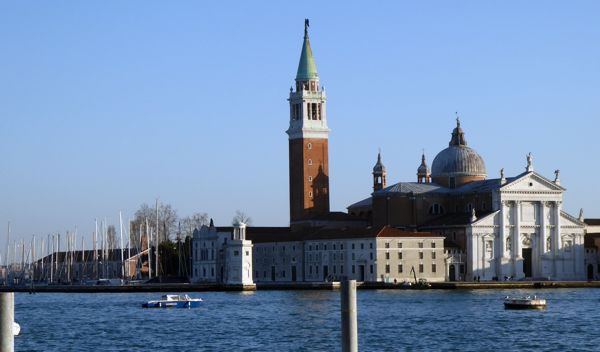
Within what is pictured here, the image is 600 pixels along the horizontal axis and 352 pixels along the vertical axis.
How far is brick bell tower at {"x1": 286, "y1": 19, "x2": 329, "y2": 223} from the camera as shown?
93000 mm

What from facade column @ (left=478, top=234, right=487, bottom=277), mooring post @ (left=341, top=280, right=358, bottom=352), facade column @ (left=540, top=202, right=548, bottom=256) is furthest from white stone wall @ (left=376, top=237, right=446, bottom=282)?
mooring post @ (left=341, top=280, right=358, bottom=352)

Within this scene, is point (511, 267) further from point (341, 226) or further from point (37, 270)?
point (37, 270)

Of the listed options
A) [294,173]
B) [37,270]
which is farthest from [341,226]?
[37,270]

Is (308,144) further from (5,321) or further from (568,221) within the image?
(5,321)

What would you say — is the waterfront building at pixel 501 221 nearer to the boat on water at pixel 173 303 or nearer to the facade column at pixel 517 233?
the facade column at pixel 517 233

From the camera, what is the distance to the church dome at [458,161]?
94325mm

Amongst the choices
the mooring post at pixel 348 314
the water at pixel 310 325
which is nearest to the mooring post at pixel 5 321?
the mooring post at pixel 348 314

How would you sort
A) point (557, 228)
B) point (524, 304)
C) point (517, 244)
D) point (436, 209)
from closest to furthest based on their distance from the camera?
point (524, 304) < point (517, 244) < point (557, 228) < point (436, 209)

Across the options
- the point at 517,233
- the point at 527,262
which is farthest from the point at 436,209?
the point at 527,262

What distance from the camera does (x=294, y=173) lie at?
3684 inches

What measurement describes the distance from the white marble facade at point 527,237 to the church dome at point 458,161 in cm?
802

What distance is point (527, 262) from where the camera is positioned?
8769 centimetres

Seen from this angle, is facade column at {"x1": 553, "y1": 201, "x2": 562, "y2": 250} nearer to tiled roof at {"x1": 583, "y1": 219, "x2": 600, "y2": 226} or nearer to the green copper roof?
tiled roof at {"x1": 583, "y1": 219, "x2": 600, "y2": 226}

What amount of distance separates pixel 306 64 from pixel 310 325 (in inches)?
2022
